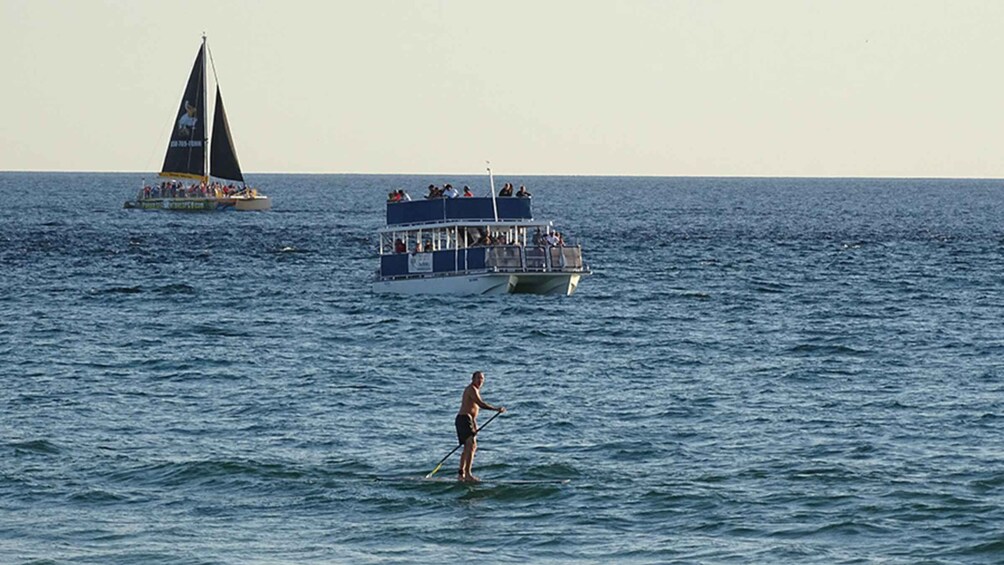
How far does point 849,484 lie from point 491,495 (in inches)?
233

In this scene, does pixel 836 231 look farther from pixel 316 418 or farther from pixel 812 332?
pixel 316 418

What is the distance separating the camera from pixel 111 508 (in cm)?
2602

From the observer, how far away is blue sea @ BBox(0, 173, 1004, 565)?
24.4 meters

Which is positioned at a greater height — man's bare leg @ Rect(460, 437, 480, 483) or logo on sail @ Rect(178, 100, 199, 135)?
logo on sail @ Rect(178, 100, 199, 135)

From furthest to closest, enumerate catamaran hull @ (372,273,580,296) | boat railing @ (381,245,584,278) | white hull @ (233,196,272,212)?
white hull @ (233,196,272,212), catamaran hull @ (372,273,580,296), boat railing @ (381,245,584,278)

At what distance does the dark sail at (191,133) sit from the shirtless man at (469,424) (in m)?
110

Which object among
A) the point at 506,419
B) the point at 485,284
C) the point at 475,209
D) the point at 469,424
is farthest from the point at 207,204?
the point at 469,424

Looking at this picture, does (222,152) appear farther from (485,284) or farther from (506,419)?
(506,419)

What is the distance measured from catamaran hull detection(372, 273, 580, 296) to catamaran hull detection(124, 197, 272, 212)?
73.5 meters

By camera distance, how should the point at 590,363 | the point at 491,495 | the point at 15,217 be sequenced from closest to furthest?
the point at 491,495 → the point at 590,363 → the point at 15,217

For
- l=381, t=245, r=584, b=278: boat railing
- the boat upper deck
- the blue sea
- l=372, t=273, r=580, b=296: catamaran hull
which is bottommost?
the blue sea

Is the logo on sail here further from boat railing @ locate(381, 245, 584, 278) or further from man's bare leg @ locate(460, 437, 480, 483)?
man's bare leg @ locate(460, 437, 480, 483)

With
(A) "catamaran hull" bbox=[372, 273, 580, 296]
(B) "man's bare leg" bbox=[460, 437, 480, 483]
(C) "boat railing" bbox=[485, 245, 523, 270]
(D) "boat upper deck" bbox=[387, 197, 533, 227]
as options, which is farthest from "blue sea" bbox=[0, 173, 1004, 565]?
(D) "boat upper deck" bbox=[387, 197, 533, 227]

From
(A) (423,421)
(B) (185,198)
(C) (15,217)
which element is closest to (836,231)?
(B) (185,198)
